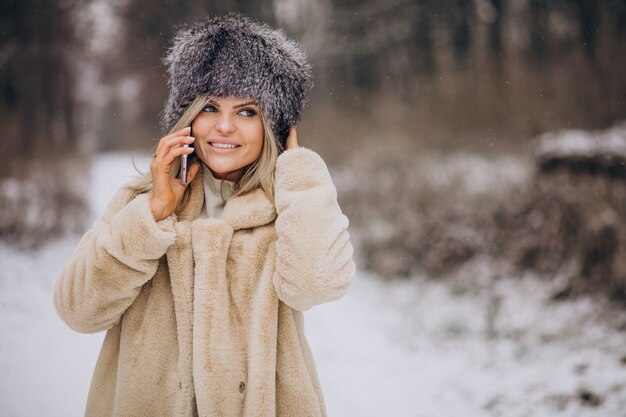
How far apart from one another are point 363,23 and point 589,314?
404 inches

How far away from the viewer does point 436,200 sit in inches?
296

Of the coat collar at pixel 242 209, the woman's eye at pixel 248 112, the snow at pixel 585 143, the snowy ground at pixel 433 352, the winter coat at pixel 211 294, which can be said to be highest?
the snow at pixel 585 143

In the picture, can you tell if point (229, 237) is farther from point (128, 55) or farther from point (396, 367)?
point (128, 55)

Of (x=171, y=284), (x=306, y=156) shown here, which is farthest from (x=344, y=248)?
(x=171, y=284)

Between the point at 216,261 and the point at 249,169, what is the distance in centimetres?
40

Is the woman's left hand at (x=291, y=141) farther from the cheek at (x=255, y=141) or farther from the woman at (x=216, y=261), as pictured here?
the cheek at (x=255, y=141)

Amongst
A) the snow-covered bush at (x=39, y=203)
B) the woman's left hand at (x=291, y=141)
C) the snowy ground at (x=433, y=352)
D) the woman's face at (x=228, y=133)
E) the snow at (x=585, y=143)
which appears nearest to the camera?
the woman's face at (x=228, y=133)

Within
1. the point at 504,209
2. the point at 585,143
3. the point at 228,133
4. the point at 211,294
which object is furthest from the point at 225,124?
the point at 504,209

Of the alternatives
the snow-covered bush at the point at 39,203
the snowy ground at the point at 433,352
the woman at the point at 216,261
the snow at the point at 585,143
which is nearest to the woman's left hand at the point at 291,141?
the woman at the point at 216,261

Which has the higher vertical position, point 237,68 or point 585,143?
point 585,143

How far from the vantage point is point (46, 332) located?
5270mm

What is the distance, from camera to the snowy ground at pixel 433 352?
4.02 meters

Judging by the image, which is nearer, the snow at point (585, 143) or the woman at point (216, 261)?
the woman at point (216, 261)

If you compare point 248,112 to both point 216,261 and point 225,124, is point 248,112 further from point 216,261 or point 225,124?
point 216,261
